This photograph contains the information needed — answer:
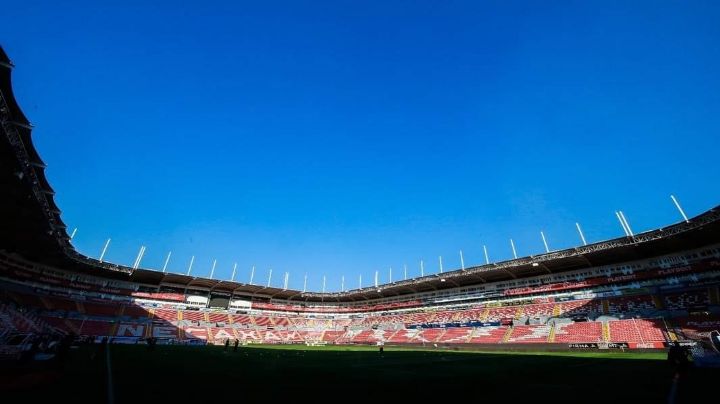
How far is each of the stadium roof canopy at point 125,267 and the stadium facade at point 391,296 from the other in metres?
0.13

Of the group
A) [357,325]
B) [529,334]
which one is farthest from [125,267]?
[529,334]

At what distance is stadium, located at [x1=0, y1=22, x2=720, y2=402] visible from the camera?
1010 cm

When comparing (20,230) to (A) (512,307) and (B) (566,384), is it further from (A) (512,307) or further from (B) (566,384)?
(A) (512,307)

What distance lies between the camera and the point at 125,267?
2095 inches

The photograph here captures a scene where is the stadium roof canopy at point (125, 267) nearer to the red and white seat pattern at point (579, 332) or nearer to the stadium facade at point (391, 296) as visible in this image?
the stadium facade at point (391, 296)

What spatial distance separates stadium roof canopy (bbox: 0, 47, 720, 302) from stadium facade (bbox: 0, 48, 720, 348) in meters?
0.13

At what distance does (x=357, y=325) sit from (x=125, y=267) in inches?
1675

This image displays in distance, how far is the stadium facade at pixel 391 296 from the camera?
28875 mm

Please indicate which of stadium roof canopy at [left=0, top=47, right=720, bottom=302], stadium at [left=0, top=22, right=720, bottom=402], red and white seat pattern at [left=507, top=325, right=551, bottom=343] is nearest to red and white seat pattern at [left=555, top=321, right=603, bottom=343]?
stadium at [left=0, top=22, right=720, bottom=402]

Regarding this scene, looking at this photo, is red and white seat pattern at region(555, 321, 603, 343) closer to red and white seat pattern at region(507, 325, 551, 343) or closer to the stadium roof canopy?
red and white seat pattern at region(507, 325, 551, 343)

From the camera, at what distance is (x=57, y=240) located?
35.6 meters

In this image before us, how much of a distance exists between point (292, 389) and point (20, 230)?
39.5 metres

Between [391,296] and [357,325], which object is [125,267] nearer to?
[357,325]

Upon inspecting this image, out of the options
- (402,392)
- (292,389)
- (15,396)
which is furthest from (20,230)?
(402,392)
